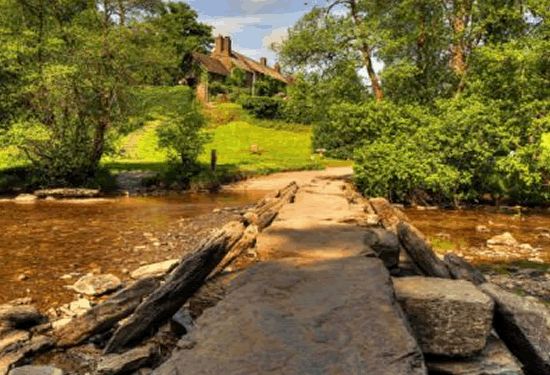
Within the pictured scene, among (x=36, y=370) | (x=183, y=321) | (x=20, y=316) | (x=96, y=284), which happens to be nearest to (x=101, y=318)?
(x=36, y=370)

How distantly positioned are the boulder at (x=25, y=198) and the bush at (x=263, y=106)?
117 ft

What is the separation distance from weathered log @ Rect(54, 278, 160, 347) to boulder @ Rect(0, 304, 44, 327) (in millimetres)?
776

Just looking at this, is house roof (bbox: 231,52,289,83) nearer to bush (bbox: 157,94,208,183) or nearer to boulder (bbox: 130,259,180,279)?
bush (bbox: 157,94,208,183)

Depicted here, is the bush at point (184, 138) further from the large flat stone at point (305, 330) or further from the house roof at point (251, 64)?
the house roof at point (251, 64)

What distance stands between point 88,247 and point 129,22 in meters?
15.7

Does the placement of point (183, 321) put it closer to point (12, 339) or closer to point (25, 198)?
point (12, 339)

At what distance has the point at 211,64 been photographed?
222 ft

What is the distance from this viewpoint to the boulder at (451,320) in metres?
4.55

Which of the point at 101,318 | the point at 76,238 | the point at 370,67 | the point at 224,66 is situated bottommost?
the point at 76,238

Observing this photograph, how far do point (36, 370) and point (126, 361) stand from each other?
3.25 feet

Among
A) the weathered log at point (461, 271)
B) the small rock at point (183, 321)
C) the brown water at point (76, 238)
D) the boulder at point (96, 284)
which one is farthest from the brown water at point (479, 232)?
the small rock at point (183, 321)

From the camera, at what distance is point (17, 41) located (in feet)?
72.6

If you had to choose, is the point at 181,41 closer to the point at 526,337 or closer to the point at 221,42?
the point at 221,42

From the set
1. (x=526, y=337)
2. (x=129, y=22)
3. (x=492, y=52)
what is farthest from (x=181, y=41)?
(x=526, y=337)
